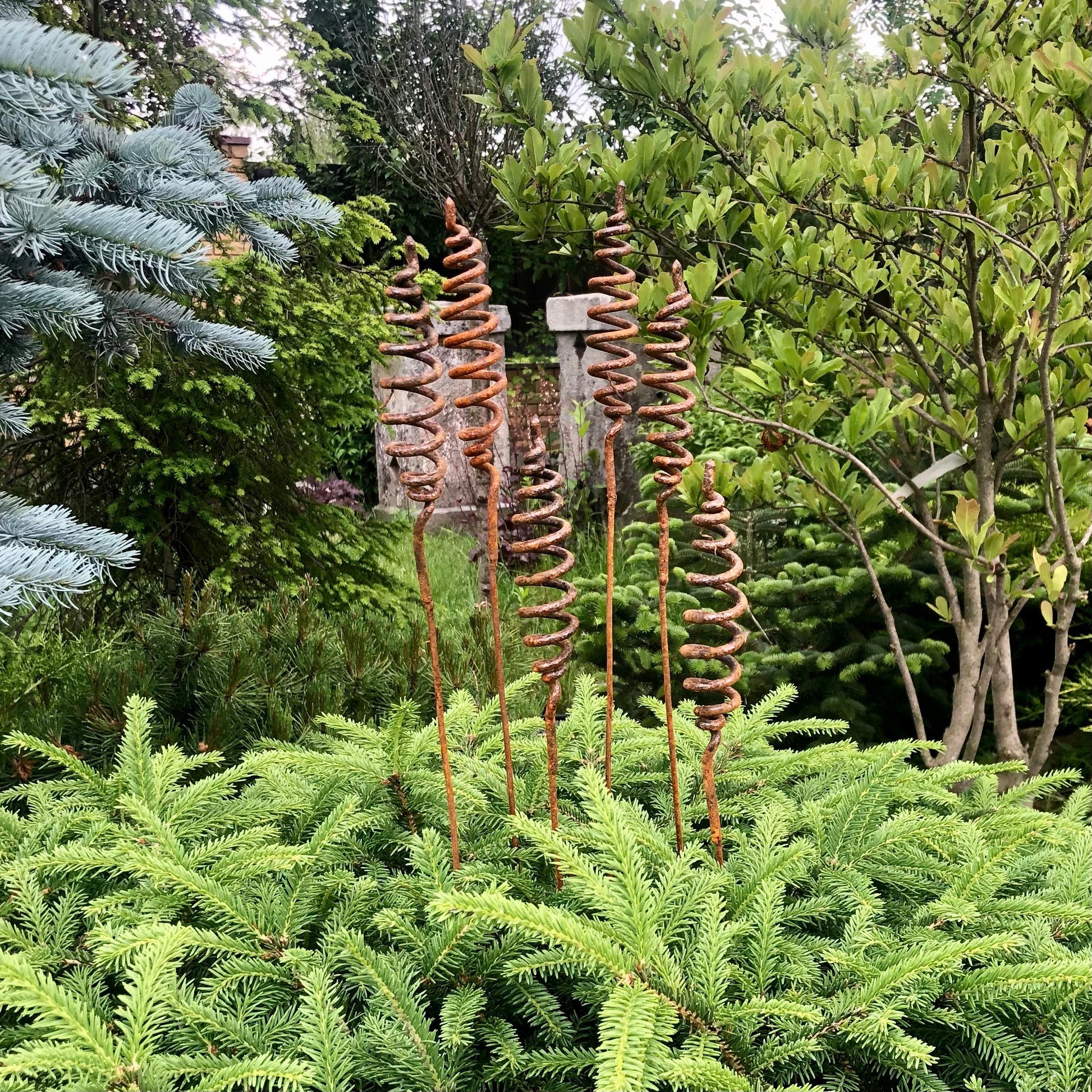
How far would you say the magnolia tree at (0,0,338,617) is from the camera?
1.46 meters

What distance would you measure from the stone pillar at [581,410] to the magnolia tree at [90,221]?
3772 mm

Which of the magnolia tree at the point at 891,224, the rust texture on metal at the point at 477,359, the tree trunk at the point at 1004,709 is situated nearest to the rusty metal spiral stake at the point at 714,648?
the rust texture on metal at the point at 477,359

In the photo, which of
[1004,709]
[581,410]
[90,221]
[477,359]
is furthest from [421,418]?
[581,410]

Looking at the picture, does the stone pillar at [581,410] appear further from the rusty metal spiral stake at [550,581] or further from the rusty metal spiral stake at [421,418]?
the rusty metal spiral stake at [421,418]

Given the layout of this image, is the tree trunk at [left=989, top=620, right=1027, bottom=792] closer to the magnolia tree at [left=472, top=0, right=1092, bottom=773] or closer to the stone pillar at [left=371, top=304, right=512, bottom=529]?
the magnolia tree at [left=472, top=0, right=1092, bottom=773]

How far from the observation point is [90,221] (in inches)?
68.3

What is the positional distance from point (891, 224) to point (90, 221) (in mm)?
1681

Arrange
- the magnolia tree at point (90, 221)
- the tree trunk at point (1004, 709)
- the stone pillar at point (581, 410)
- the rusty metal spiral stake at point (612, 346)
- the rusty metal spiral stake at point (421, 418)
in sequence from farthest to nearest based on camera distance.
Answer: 1. the stone pillar at point (581, 410)
2. the tree trunk at point (1004, 709)
3. the magnolia tree at point (90, 221)
4. the rusty metal spiral stake at point (612, 346)
5. the rusty metal spiral stake at point (421, 418)

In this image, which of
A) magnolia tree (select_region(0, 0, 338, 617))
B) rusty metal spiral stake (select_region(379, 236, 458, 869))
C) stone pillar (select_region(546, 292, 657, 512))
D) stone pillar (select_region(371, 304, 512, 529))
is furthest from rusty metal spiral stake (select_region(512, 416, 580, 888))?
stone pillar (select_region(371, 304, 512, 529))

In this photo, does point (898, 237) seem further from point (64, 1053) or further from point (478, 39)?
point (478, 39)

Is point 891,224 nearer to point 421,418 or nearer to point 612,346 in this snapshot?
point 612,346

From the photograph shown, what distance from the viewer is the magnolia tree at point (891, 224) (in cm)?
199

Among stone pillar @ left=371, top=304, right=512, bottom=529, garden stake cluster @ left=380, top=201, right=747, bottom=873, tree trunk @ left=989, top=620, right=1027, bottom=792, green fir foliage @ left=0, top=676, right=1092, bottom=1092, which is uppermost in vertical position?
stone pillar @ left=371, top=304, right=512, bottom=529

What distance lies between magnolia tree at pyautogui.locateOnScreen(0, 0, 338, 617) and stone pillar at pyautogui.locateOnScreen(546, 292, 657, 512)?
377 cm
